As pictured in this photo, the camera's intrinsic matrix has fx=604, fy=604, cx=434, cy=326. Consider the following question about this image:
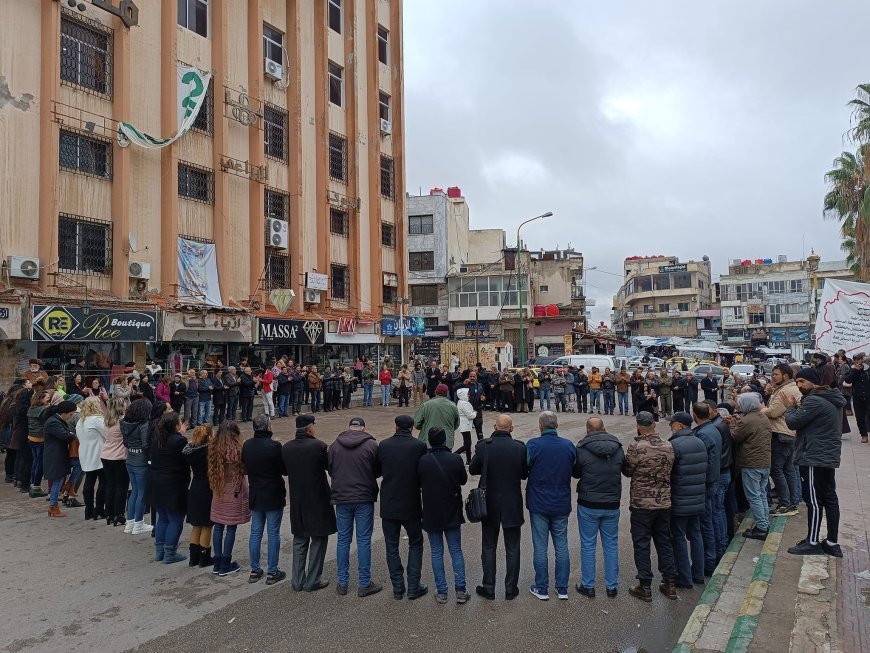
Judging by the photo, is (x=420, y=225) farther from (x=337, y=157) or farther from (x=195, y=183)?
(x=195, y=183)

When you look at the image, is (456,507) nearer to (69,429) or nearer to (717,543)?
(717,543)

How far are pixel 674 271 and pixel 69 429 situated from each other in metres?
80.8

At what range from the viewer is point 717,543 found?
6.93 m

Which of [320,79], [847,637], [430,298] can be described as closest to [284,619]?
[847,637]

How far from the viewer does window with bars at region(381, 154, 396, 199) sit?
30.8 m

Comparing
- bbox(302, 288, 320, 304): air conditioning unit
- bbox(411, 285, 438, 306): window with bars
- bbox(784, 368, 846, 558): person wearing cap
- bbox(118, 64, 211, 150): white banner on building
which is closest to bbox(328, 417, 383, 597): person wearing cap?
bbox(784, 368, 846, 558): person wearing cap

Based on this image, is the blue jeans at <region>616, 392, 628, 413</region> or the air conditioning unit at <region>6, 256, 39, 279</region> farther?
the blue jeans at <region>616, 392, 628, 413</region>

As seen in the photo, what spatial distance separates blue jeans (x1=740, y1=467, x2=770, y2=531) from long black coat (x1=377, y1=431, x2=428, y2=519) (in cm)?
409

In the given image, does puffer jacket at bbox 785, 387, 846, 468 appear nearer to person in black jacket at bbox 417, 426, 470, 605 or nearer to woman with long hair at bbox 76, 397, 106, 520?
person in black jacket at bbox 417, 426, 470, 605

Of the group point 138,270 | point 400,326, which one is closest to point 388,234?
point 400,326

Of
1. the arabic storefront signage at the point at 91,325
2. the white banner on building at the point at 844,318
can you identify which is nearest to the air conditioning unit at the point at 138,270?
the arabic storefront signage at the point at 91,325

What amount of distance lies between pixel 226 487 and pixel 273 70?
72.2 feet

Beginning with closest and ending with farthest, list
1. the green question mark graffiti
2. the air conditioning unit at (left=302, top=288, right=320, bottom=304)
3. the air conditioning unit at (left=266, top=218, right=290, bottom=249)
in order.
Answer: the green question mark graffiti → the air conditioning unit at (left=266, top=218, right=290, bottom=249) → the air conditioning unit at (left=302, top=288, right=320, bottom=304)

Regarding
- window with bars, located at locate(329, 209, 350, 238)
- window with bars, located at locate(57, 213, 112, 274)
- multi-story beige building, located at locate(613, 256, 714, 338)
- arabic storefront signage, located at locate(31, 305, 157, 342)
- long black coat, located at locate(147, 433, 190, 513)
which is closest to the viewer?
long black coat, located at locate(147, 433, 190, 513)
